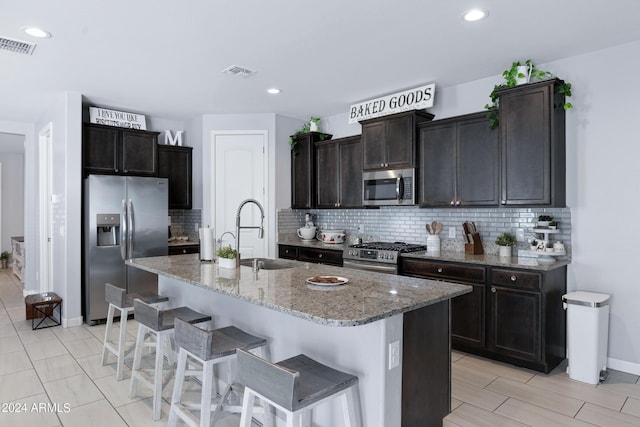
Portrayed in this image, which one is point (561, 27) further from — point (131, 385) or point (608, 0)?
point (131, 385)

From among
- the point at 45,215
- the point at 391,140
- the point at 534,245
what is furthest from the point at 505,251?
the point at 45,215

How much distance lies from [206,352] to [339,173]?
11.9 feet

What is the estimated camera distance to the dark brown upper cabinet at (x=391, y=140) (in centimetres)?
439

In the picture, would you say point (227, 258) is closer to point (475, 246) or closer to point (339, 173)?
point (475, 246)

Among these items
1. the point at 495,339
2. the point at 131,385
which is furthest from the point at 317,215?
the point at 131,385

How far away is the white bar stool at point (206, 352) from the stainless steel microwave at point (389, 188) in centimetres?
261

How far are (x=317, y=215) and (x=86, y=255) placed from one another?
3.06 metres

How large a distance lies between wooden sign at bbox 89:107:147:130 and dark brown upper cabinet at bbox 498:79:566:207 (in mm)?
4515

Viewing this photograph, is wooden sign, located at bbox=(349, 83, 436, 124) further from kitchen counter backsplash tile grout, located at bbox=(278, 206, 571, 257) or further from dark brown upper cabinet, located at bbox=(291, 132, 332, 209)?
kitchen counter backsplash tile grout, located at bbox=(278, 206, 571, 257)

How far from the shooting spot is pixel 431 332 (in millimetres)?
2182

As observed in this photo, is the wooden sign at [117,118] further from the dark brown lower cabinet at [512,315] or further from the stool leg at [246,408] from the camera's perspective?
the stool leg at [246,408]

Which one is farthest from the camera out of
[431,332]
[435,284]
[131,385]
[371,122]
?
[371,122]

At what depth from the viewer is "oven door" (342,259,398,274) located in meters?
4.20

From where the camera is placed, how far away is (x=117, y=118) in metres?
5.34
